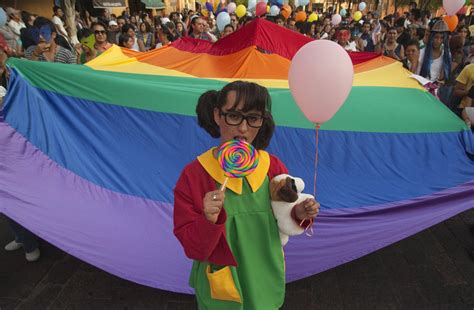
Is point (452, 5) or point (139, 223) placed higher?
point (452, 5)

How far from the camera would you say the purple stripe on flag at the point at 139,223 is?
1.99m

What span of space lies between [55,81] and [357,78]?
265cm

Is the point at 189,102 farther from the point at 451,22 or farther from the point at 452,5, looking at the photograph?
the point at 451,22

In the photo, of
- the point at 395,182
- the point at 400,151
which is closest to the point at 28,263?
the point at 395,182

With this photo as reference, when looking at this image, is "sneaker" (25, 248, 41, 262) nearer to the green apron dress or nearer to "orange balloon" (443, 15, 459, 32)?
the green apron dress

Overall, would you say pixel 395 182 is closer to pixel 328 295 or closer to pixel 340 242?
pixel 340 242

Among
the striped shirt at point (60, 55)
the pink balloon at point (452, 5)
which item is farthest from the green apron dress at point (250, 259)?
the pink balloon at point (452, 5)

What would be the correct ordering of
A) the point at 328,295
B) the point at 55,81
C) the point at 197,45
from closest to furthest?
1. the point at 328,295
2. the point at 55,81
3. the point at 197,45

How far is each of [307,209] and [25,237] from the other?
2.29m

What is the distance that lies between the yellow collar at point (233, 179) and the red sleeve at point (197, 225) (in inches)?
1.2

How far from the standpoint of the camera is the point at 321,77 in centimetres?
145

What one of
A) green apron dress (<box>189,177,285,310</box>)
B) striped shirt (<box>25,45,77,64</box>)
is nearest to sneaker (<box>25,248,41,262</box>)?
green apron dress (<box>189,177,285,310</box>)

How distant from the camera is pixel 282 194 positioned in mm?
1090

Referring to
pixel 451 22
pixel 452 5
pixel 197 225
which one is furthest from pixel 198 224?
pixel 451 22
